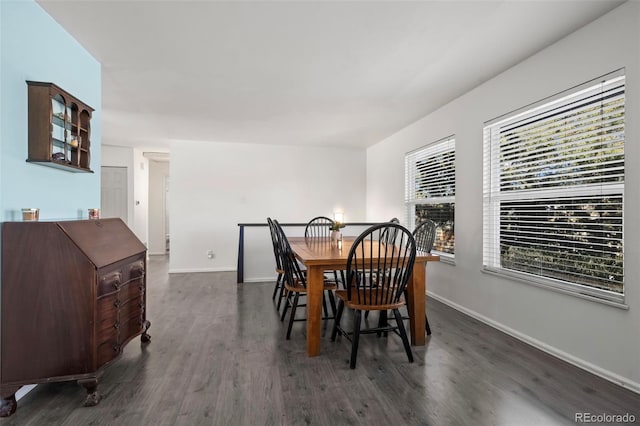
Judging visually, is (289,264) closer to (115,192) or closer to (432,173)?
(432,173)

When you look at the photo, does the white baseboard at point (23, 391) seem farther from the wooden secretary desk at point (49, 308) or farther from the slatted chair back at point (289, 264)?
the slatted chair back at point (289, 264)

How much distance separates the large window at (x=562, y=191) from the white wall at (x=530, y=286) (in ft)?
0.28

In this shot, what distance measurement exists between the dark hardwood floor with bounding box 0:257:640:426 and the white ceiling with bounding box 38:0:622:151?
2.37 metres

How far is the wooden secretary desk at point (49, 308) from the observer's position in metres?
1.69

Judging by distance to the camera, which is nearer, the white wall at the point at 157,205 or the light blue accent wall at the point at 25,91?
the light blue accent wall at the point at 25,91

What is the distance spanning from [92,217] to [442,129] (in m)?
3.73

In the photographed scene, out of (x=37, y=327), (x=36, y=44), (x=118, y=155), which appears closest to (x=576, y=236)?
(x=37, y=327)

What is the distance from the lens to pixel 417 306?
256cm

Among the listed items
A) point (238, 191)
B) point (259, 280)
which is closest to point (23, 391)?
point (259, 280)

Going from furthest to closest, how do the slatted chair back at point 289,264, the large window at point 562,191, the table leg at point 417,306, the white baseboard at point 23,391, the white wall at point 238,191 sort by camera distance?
the white wall at point 238,191 → the slatted chair back at point 289,264 → the table leg at point 417,306 → the large window at point 562,191 → the white baseboard at point 23,391

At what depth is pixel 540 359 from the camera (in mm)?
2328

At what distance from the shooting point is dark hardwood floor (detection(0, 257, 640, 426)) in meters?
1.67

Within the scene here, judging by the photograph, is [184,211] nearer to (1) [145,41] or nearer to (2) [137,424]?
(1) [145,41]

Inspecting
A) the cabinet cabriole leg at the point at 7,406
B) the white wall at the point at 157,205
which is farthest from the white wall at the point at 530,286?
the white wall at the point at 157,205
